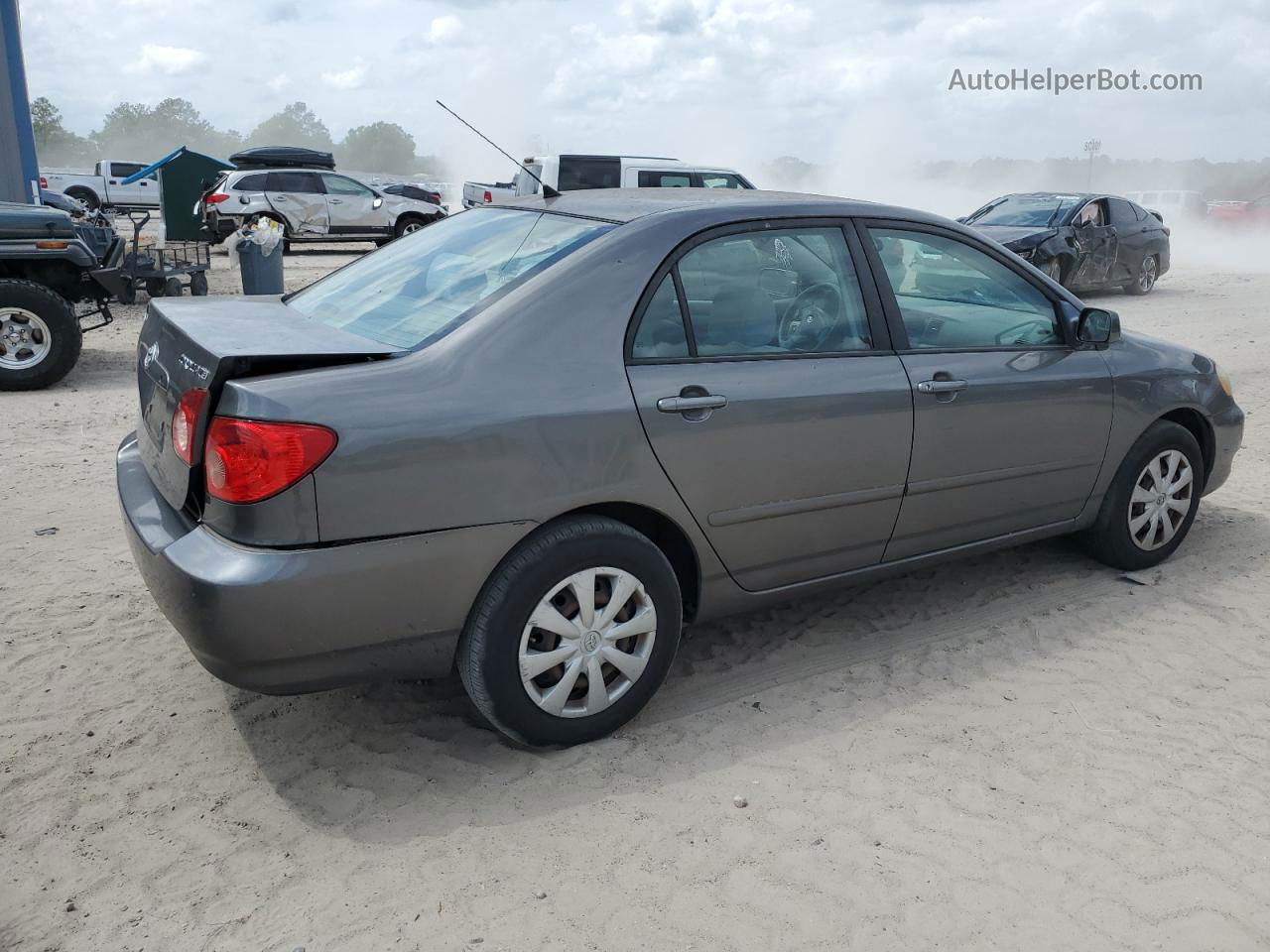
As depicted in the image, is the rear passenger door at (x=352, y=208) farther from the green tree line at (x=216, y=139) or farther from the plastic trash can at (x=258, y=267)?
the green tree line at (x=216, y=139)

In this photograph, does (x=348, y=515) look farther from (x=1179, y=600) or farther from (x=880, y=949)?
(x=1179, y=600)

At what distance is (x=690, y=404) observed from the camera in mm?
3254

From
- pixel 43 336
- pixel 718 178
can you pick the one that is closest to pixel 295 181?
pixel 718 178

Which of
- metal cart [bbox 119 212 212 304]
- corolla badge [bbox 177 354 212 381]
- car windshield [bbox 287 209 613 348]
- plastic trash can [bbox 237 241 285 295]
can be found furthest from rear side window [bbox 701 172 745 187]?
corolla badge [bbox 177 354 212 381]

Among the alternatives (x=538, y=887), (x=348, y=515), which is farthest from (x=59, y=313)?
(x=538, y=887)

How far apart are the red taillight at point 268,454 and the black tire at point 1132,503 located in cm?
338

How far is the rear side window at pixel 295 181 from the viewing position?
21.0 meters

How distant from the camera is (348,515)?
2.76m

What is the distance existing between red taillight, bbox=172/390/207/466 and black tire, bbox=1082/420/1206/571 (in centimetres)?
361

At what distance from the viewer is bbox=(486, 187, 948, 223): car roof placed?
356 cm

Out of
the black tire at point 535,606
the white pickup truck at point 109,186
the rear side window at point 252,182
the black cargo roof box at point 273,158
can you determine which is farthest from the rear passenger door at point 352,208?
the black tire at point 535,606

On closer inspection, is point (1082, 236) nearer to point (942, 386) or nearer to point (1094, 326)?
point (1094, 326)

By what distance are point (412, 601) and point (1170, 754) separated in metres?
2.36

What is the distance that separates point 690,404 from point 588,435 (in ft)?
1.19
